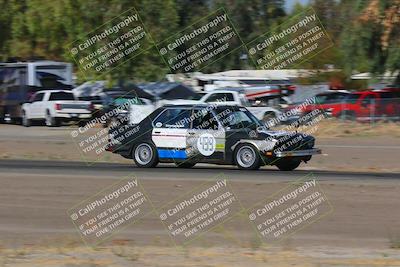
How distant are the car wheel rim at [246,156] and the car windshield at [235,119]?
19.6 inches

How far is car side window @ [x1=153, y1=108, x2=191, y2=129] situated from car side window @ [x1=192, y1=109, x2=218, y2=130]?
0.16m

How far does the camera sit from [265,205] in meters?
14.5

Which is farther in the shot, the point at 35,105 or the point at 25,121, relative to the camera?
the point at 25,121

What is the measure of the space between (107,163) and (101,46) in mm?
17041

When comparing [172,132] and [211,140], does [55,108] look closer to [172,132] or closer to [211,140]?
[172,132]

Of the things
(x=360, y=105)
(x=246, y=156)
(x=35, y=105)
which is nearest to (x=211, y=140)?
(x=246, y=156)

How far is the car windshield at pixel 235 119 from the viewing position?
63.9 ft

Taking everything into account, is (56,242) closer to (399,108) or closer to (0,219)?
(0,219)

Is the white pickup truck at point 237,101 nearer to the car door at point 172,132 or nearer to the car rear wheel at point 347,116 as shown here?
the car rear wheel at point 347,116

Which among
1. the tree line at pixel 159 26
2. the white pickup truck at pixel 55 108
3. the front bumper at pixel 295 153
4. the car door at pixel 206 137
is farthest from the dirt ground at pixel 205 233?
the white pickup truck at pixel 55 108

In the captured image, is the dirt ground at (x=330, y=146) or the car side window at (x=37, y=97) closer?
the dirt ground at (x=330, y=146)

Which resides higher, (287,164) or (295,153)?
(295,153)

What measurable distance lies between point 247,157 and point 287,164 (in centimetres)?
104

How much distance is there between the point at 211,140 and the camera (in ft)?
63.9
